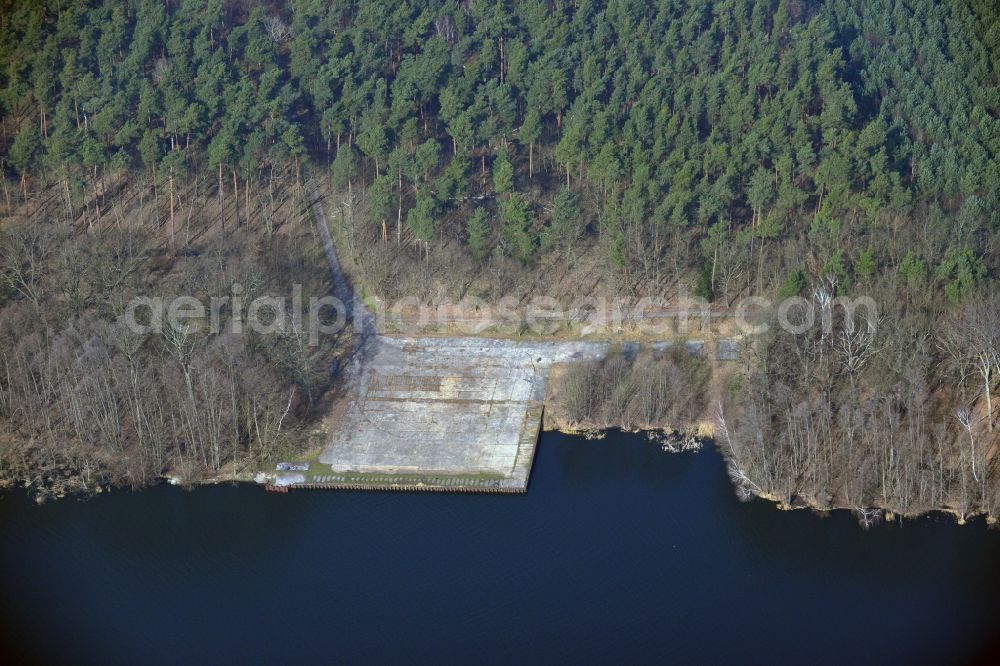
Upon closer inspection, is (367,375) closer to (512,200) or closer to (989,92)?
(512,200)

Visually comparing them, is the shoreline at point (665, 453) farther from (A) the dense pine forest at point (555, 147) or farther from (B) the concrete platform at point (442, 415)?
(A) the dense pine forest at point (555, 147)

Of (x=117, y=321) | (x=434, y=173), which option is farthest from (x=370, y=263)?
(x=117, y=321)

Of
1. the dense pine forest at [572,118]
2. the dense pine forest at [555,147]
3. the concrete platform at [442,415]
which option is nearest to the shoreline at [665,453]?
the concrete platform at [442,415]

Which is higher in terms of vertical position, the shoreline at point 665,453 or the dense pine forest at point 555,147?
the dense pine forest at point 555,147

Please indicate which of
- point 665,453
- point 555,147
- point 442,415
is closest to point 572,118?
point 555,147

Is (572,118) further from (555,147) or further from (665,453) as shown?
(665,453)
